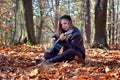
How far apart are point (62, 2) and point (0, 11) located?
9674mm

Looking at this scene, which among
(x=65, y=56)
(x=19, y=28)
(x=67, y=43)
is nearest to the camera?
(x=65, y=56)

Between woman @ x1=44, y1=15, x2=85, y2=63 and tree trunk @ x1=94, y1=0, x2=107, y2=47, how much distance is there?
4310 mm

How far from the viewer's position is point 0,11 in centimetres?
3028

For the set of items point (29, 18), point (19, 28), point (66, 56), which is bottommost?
point (19, 28)

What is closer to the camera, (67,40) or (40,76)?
(40,76)

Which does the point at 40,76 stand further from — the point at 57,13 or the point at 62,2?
the point at 62,2

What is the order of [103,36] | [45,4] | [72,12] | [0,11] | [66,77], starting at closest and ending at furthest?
[66,77] → [103,36] → [0,11] → [45,4] → [72,12]

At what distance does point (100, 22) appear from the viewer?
10.5 metres

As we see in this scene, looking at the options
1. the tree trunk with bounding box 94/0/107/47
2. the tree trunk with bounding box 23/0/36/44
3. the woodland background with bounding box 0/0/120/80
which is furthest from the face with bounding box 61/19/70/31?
the tree trunk with bounding box 23/0/36/44

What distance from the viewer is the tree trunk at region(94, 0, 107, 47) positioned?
1045cm

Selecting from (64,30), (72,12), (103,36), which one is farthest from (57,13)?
(64,30)

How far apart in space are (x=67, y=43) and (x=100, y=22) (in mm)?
4583

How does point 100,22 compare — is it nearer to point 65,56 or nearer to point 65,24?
point 65,24

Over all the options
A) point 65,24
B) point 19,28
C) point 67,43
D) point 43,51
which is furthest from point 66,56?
point 19,28
